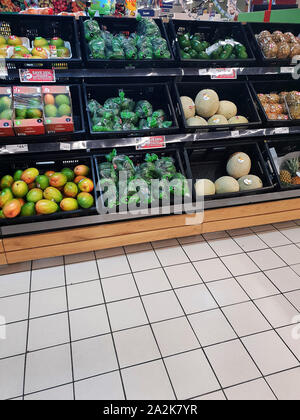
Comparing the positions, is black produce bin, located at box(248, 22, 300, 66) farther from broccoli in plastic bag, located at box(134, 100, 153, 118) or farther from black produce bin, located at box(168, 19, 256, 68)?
broccoli in plastic bag, located at box(134, 100, 153, 118)

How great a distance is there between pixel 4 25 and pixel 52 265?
193 cm

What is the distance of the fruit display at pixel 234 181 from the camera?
233 centimetres

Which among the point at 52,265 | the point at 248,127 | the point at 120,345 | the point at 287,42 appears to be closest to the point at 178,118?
the point at 248,127

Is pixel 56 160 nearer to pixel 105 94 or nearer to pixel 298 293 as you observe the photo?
pixel 105 94

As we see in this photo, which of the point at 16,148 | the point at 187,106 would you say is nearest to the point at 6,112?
the point at 16,148

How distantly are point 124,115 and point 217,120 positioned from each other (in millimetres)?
842

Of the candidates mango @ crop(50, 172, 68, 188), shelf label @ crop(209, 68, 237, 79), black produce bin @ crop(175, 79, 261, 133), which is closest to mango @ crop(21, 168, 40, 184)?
mango @ crop(50, 172, 68, 188)

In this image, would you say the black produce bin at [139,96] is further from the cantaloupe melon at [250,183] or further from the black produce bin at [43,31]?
the cantaloupe melon at [250,183]

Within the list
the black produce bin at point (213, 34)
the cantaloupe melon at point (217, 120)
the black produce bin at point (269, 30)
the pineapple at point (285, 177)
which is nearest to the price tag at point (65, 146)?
the black produce bin at point (213, 34)

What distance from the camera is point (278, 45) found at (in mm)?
2410

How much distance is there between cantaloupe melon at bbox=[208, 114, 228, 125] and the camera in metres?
2.38

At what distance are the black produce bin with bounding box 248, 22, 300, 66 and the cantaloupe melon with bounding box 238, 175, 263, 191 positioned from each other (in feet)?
3.40

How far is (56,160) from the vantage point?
2141 mm

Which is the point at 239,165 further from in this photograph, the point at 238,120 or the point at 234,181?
the point at 238,120
